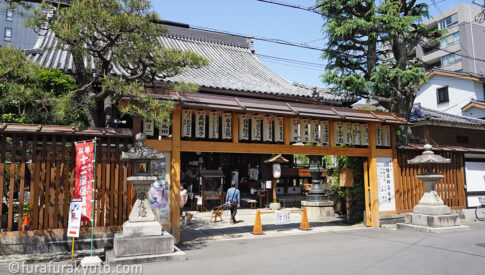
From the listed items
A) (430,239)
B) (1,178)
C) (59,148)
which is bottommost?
(430,239)

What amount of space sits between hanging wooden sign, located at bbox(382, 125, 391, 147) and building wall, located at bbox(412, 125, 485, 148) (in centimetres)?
429

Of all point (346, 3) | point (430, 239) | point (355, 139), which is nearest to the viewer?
point (430, 239)

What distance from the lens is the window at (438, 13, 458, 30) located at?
43.2 meters

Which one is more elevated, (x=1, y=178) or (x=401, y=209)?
(x=1, y=178)

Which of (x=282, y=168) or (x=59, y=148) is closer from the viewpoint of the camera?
(x=59, y=148)

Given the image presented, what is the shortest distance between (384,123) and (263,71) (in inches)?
386

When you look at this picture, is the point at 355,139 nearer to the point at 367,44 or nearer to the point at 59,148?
the point at 367,44

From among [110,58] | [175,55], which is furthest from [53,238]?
[175,55]

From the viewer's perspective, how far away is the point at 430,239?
34.6 ft

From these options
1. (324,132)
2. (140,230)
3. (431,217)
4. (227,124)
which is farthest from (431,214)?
(140,230)

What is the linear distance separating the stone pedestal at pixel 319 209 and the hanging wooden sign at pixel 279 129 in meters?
5.81

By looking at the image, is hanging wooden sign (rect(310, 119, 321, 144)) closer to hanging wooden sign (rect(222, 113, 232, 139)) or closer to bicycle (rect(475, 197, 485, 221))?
hanging wooden sign (rect(222, 113, 232, 139))

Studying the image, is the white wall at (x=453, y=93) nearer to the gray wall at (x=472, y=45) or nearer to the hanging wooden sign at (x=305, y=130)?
the gray wall at (x=472, y=45)

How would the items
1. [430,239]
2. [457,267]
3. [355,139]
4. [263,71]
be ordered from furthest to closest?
[263,71]
[355,139]
[430,239]
[457,267]
